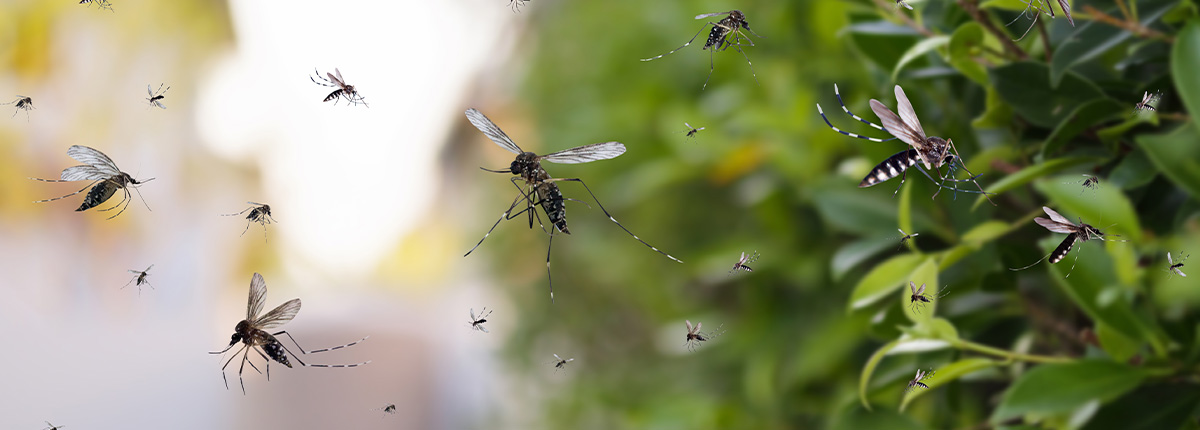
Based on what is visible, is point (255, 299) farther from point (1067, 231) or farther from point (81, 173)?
point (1067, 231)

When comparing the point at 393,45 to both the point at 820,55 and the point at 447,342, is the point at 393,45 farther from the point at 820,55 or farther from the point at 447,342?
the point at 447,342

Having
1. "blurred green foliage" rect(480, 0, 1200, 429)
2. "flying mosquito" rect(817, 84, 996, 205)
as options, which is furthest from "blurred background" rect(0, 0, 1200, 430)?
"flying mosquito" rect(817, 84, 996, 205)

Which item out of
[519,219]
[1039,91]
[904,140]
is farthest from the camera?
[519,219]

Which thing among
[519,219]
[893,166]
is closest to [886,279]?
[893,166]

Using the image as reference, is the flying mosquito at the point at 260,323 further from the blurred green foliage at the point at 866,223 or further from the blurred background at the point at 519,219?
the blurred green foliage at the point at 866,223

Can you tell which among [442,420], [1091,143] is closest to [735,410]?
[1091,143]

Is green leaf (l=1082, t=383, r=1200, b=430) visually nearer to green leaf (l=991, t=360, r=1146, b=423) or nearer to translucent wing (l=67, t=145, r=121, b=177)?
green leaf (l=991, t=360, r=1146, b=423)

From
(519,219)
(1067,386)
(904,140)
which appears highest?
(904,140)
